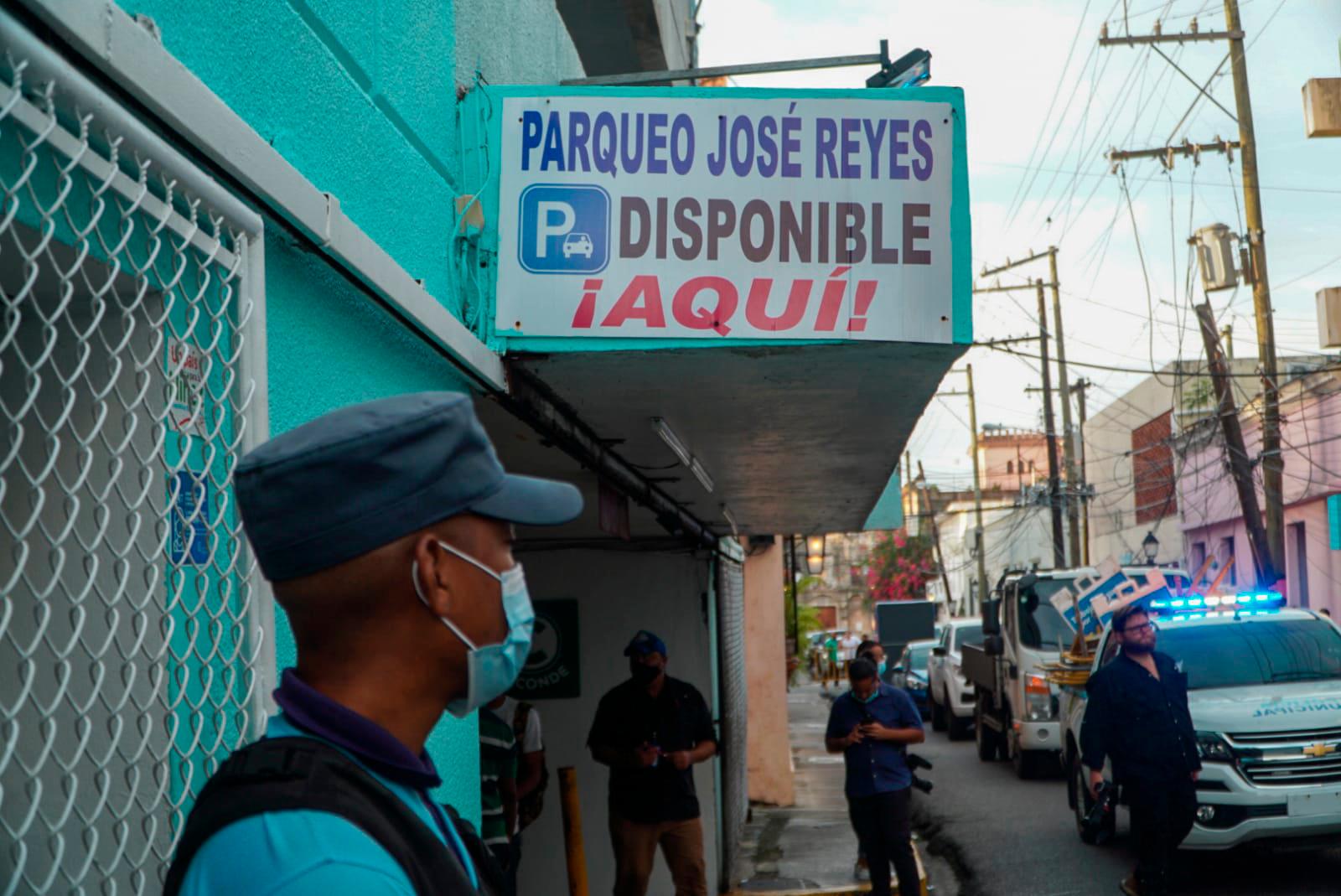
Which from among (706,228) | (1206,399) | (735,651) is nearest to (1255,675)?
(735,651)

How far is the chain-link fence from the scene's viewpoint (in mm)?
2664

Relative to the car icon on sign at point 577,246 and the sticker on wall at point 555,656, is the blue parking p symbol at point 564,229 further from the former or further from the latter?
the sticker on wall at point 555,656

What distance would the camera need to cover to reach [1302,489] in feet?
90.4

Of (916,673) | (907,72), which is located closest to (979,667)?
(916,673)

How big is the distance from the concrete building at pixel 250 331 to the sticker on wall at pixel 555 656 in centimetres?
312

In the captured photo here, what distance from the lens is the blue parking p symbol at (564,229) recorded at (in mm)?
5320

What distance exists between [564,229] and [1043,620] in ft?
45.3

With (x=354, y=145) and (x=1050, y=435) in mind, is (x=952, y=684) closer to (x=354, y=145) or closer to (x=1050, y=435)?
(x=1050, y=435)

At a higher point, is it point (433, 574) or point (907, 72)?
point (907, 72)

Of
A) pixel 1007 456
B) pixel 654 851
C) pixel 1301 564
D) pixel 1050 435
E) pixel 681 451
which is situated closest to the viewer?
pixel 681 451

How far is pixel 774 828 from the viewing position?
48.1 ft

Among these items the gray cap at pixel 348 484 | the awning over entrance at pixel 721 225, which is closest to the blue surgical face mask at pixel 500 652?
the gray cap at pixel 348 484

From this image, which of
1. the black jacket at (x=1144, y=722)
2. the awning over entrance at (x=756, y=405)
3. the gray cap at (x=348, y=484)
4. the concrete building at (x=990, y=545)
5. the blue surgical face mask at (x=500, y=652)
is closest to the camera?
the gray cap at (x=348, y=484)

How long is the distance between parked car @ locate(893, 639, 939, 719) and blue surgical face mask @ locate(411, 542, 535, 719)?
2802cm
